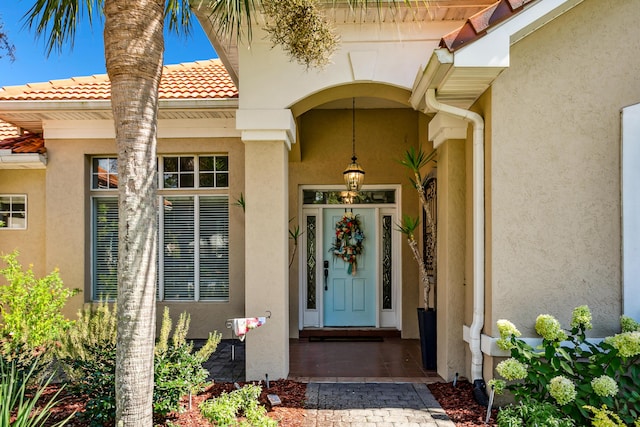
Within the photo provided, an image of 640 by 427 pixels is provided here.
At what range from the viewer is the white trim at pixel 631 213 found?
4.67m

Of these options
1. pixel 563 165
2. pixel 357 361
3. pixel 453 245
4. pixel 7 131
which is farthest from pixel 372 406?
pixel 7 131

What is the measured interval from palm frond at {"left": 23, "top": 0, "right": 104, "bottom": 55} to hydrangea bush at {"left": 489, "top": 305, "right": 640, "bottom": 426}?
16.6 ft

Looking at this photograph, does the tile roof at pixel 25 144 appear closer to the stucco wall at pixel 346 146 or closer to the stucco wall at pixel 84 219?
the stucco wall at pixel 84 219

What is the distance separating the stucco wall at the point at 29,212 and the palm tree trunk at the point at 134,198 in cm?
594

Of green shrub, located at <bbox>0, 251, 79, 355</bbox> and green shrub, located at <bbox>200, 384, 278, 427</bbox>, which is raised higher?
green shrub, located at <bbox>0, 251, 79, 355</bbox>

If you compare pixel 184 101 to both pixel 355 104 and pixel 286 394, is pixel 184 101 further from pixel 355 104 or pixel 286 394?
pixel 286 394

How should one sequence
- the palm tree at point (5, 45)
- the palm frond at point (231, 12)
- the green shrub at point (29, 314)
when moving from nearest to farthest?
the palm frond at point (231, 12)
the palm tree at point (5, 45)
the green shrub at point (29, 314)

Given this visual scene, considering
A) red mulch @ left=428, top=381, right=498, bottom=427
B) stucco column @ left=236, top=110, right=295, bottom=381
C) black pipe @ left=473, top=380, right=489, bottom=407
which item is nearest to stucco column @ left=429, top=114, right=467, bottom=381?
red mulch @ left=428, top=381, right=498, bottom=427

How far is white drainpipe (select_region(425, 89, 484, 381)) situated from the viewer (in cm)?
515

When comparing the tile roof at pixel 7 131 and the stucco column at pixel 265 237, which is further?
the tile roof at pixel 7 131

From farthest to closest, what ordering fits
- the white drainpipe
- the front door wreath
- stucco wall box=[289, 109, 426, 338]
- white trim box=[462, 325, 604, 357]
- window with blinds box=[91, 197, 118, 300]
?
1. the front door wreath
2. stucco wall box=[289, 109, 426, 338]
3. window with blinds box=[91, 197, 118, 300]
4. the white drainpipe
5. white trim box=[462, 325, 604, 357]

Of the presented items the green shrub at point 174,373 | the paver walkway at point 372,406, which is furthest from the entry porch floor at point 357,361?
the green shrub at point 174,373

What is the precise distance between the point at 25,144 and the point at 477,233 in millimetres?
7834

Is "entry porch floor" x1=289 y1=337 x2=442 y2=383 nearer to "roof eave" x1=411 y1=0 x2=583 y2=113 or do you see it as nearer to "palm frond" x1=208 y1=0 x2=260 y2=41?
"roof eave" x1=411 y1=0 x2=583 y2=113
